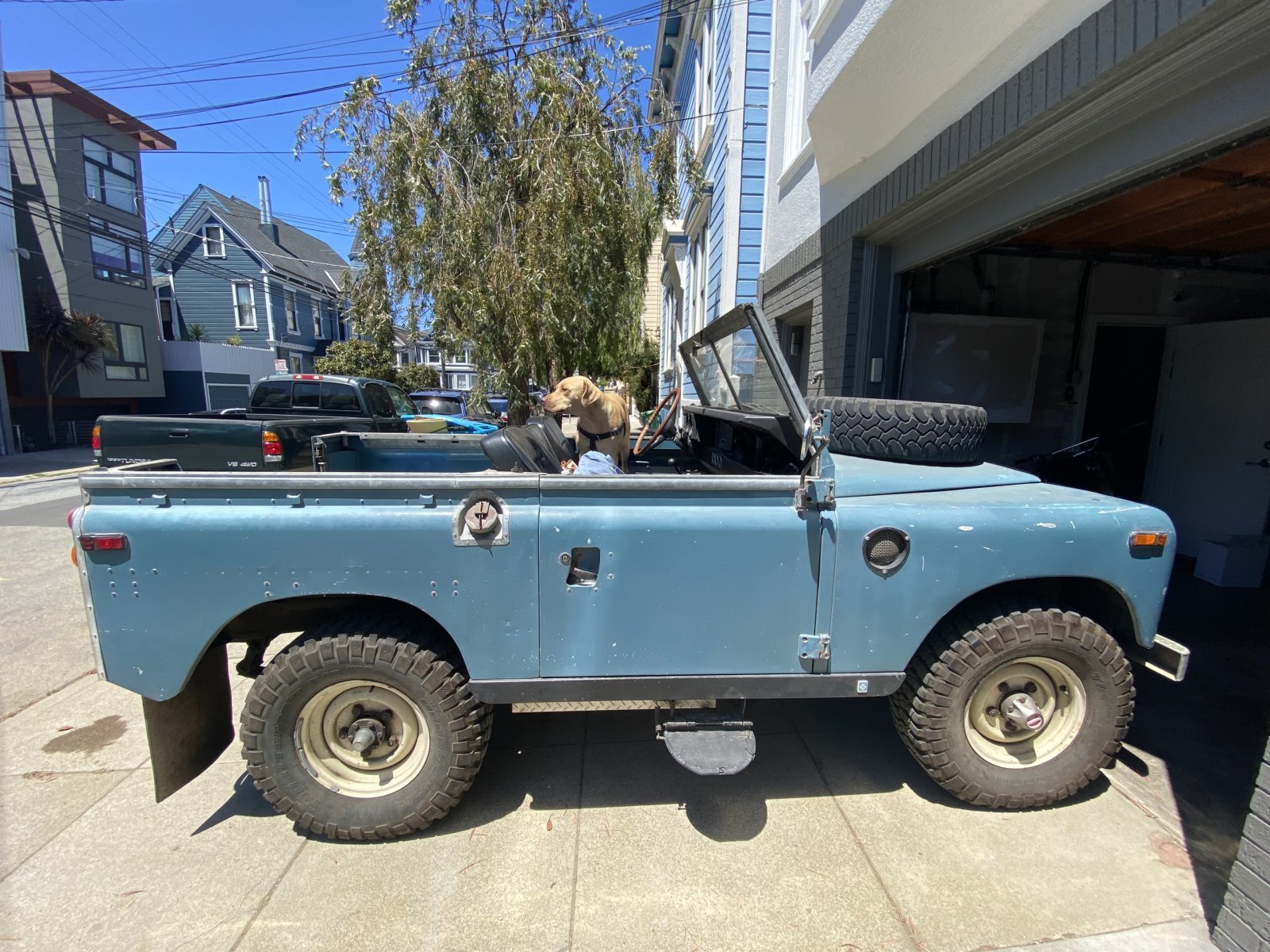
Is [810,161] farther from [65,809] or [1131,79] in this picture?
[65,809]

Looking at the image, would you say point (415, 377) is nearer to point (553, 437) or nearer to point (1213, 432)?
point (553, 437)

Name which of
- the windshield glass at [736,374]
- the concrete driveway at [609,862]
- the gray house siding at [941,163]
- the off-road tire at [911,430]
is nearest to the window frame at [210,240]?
the gray house siding at [941,163]

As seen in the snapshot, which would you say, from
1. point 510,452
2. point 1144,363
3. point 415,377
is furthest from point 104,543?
point 415,377

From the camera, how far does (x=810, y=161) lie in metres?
6.39

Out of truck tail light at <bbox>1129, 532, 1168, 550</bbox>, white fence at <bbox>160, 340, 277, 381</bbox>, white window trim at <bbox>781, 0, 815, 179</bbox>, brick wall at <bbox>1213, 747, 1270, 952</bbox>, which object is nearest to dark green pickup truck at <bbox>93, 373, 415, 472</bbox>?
truck tail light at <bbox>1129, 532, 1168, 550</bbox>

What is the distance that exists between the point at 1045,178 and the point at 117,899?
5543 millimetres

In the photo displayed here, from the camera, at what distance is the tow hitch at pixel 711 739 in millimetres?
2229

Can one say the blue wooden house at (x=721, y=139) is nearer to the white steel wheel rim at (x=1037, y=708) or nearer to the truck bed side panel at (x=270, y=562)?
the white steel wheel rim at (x=1037, y=708)

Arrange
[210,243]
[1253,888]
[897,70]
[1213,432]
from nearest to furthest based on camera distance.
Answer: [1253,888], [897,70], [1213,432], [210,243]

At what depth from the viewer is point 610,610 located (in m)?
2.19

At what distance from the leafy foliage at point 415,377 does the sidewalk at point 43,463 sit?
12468 millimetres

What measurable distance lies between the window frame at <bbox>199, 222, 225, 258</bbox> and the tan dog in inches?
1098

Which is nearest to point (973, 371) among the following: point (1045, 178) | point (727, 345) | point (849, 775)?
point (1045, 178)

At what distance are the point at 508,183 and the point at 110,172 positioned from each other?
18872mm
